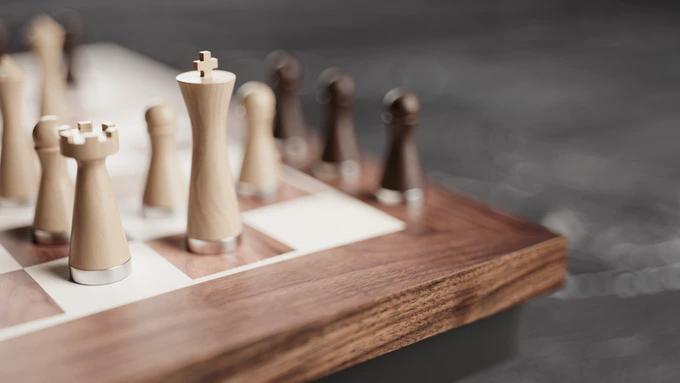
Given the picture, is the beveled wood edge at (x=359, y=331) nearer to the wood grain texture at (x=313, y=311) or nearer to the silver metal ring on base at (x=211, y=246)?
the wood grain texture at (x=313, y=311)

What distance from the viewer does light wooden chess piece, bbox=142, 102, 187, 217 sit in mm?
1021

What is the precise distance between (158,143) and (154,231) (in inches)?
4.6

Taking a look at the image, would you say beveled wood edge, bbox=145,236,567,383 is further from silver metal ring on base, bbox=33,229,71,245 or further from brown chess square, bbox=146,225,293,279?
silver metal ring on base, bbox=33,229,71,245

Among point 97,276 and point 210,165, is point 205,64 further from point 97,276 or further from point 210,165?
point 97,276

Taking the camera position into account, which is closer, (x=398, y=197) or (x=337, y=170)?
(x=398, y=197)

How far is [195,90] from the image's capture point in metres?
0.85

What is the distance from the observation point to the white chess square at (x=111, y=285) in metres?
0.81

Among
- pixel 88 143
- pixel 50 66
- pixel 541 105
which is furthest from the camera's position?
pixel 541 105

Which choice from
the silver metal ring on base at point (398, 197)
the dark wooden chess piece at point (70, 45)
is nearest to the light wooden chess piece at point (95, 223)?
the silver metal ring on base at point (398, 197)

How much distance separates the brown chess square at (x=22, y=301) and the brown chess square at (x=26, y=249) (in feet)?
0.12

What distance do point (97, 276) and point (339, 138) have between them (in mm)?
518

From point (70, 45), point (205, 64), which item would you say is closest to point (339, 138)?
point (205, 64)

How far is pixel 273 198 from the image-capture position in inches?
44.8

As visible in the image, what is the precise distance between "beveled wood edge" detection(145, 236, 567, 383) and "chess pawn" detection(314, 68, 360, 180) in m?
0.36
